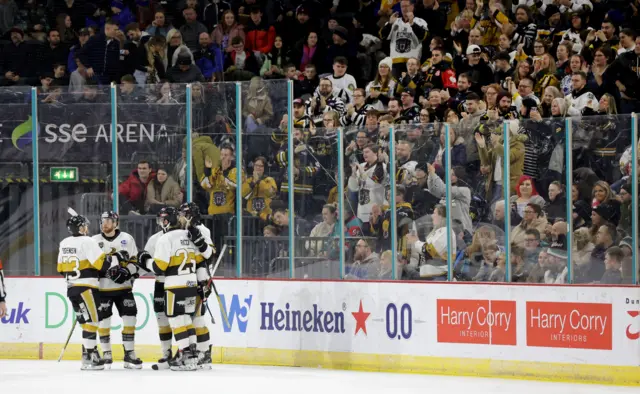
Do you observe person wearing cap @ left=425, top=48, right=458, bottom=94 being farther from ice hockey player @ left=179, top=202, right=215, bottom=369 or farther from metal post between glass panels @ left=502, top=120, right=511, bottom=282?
ice hockey player @ left=179, top=202, right=215, bottom=369

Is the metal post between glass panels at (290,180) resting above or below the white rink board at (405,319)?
above

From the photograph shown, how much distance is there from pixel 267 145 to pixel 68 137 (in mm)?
2087

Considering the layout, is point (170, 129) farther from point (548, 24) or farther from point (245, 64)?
point (548, 24)

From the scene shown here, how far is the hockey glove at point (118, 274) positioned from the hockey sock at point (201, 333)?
30.9 inches

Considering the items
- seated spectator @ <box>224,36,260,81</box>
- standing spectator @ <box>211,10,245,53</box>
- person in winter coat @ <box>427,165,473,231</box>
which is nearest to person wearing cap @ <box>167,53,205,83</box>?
seated spectator @ <box>224,36,260,81</box>

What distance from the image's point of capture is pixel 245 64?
15227 millimetres

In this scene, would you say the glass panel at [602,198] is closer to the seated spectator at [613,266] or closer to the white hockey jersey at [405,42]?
the seated spectator at [613,266]

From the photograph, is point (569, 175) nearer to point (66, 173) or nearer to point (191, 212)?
point (191, 212)

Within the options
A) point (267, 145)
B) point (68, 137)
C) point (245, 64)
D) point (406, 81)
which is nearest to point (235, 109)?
point (267, 145)

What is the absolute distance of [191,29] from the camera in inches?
626

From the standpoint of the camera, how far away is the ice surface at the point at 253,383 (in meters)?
9.34

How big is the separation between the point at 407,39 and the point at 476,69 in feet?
4.46

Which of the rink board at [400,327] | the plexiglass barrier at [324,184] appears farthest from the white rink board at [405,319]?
the plexiglass barrier at [324,184]

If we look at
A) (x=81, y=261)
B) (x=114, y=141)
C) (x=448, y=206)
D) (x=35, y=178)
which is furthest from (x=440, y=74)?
(x=81, y=261)
